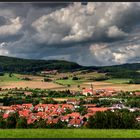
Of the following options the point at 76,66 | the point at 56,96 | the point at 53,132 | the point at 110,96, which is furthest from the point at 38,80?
the point at 53,132

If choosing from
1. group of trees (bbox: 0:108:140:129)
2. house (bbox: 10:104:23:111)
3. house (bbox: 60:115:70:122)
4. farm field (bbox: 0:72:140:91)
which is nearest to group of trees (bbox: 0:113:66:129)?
group of trees (bbox: 0:108:140:129)

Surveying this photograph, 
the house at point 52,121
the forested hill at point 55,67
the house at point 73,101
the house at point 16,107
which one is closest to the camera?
the house at point 52,121

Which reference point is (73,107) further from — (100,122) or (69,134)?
(69,134)

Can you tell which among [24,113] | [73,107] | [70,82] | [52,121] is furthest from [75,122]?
[70,82]

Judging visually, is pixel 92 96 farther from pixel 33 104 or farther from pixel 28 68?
pixel 28 68

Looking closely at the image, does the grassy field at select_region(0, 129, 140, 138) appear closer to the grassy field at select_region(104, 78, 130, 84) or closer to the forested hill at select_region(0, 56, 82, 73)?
the forested hill at select_region(0, 56, 82, 73)

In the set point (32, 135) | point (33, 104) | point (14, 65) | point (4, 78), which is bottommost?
point (32, 135)

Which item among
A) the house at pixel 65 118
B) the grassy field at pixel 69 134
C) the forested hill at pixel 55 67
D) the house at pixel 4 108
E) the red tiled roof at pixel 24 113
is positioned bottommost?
the grassy field at pixel 69 134

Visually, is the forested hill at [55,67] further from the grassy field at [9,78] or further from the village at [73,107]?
the village at [73,107]

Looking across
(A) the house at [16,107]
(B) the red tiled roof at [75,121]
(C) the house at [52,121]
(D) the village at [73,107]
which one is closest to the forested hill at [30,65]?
(D) the village at [73,107]
